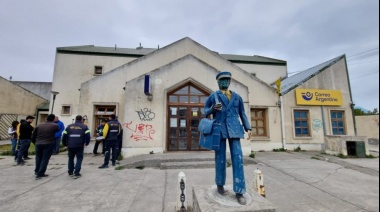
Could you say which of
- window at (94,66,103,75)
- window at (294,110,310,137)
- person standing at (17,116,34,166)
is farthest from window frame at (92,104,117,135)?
window at (294,110,310,137)

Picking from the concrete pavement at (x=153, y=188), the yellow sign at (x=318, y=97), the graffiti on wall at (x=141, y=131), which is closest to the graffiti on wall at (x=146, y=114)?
the graffiti on wall at (x=141, y=131)

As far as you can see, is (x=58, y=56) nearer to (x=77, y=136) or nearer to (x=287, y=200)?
(x=77, y=136)

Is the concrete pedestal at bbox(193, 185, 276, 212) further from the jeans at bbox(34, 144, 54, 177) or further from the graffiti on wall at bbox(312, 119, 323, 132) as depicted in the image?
the graffiti on wall at bbox(312, 119, 323, 132)

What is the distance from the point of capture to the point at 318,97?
11.3 m

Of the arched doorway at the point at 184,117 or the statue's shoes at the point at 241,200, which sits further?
the arched doorway at the point at 184,117

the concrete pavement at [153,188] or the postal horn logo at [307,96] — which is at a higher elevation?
the postal horn logo at [307,96]

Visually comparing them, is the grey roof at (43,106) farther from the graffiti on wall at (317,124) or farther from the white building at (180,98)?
the graffiti on wall at (317,124)

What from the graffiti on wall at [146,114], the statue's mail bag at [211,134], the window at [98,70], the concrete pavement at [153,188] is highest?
the window at [98,70]

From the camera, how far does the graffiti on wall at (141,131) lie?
26.1ft

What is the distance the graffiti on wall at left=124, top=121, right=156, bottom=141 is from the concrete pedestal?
5.39 m

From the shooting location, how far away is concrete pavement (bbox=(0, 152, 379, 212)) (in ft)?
11.6

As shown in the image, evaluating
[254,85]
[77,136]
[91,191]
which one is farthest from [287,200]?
[254,85]

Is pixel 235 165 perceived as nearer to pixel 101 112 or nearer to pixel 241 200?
pixel 241 200

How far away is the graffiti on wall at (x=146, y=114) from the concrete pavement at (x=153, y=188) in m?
2.13
